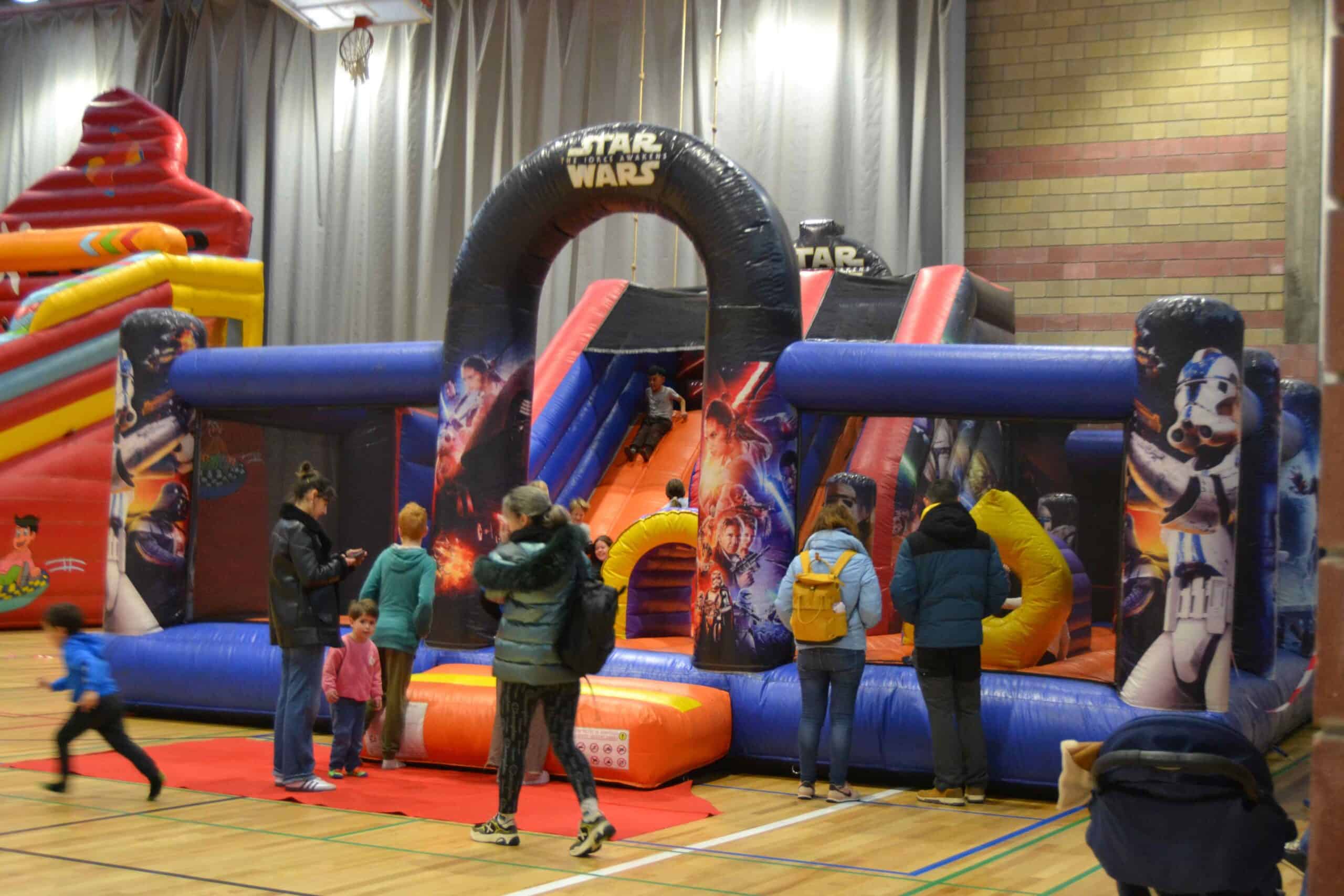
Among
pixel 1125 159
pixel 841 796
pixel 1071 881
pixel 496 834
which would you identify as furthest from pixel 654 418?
pixel 1071 881

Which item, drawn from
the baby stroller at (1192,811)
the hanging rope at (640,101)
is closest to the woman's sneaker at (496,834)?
the baby stroller at (1192,811)

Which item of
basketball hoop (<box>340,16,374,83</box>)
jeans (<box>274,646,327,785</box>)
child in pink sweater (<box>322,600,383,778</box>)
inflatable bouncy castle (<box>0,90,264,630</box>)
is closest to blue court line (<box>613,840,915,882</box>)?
jeans (<box>274,646,327,785</box>)

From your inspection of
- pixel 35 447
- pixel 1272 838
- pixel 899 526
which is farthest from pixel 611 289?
pixel 1272 838

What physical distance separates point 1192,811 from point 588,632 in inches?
76.6

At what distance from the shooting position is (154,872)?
371cm

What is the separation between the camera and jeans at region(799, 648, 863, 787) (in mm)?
5023

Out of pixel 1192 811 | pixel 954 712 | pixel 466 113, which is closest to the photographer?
pixel 1192 811

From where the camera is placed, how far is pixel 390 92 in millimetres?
13289

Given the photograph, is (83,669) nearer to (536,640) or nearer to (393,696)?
(393,696)

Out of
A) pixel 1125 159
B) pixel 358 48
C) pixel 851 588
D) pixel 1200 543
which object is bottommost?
pixel 851 588

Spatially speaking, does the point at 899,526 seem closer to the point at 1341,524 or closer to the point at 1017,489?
the point at 1017,489

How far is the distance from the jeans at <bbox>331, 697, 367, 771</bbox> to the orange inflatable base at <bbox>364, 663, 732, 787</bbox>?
227mm

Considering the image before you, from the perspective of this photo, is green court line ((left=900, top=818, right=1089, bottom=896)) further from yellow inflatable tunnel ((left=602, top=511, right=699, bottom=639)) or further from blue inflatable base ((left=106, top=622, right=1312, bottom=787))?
yellow inflatable tunnel ((left=602, top=511, right=699, bottom=639))

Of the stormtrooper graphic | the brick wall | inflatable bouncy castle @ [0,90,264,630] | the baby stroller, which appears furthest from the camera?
the brick wall
